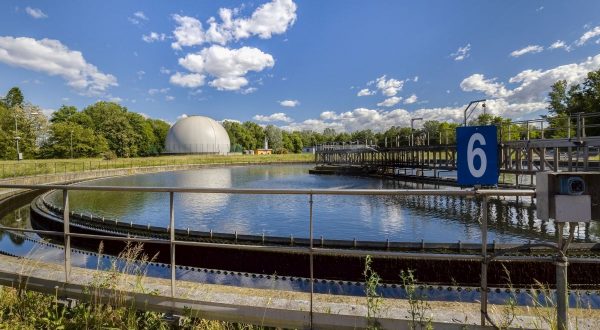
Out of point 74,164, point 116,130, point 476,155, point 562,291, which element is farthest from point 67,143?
point 562,291

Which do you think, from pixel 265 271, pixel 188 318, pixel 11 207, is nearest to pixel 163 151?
pixel 11 207

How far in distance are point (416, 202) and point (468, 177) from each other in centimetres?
1953

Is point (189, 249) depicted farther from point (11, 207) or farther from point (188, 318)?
point (11, 207)

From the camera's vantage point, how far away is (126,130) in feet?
283

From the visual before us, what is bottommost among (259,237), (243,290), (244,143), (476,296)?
(476,296)

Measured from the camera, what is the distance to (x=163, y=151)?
108750 mm

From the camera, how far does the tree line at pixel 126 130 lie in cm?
5622

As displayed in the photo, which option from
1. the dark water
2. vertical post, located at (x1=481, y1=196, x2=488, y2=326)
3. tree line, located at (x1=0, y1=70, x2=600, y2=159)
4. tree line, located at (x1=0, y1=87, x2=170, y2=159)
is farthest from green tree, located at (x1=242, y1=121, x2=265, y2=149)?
vertical post, located at (x1=481, y1=196, x2=488, y2=326)

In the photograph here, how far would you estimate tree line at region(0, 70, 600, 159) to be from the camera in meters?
56.2

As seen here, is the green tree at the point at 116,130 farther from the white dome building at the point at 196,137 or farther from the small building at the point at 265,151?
the small building at the point at 265,151

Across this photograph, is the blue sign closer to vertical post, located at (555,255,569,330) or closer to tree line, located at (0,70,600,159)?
vertical post, located at (555,255,569,330)

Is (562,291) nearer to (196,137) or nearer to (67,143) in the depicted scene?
(67,143)

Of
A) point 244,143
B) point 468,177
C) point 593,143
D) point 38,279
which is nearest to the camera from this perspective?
point 38,279

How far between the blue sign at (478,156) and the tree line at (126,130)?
21986 mm
